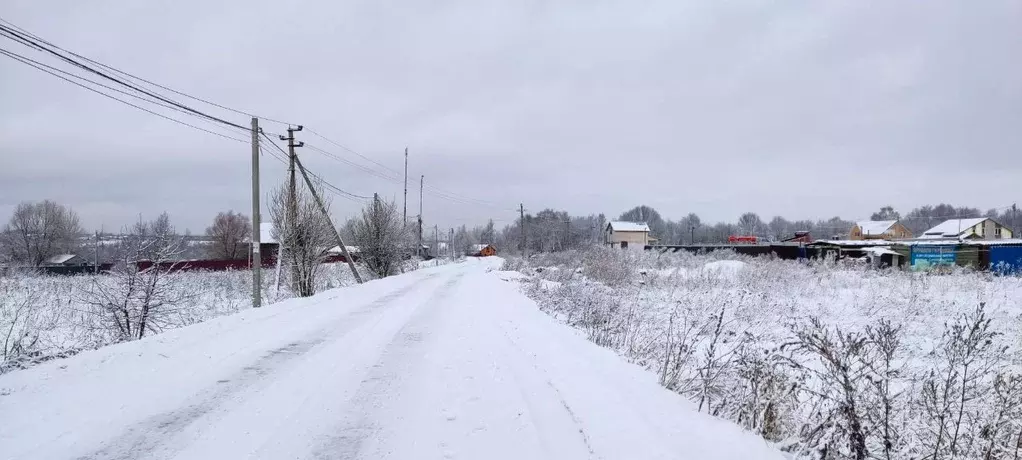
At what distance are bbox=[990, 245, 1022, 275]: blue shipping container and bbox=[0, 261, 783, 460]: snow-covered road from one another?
32.6 m

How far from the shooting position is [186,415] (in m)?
4.26

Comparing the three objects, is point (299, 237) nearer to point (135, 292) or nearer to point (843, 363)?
point (135, 292)

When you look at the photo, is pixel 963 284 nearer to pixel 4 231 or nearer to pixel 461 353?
pixel 461 353

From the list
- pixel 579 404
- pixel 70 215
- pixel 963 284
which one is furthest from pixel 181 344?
pixel 70 215

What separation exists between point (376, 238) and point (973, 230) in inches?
2894

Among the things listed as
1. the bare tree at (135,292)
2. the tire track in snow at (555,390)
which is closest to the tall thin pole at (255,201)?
the bare tree at (135,292)

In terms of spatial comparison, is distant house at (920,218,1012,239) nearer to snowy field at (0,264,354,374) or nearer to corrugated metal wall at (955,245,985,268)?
corrugated metal wall at (955,245,985,268)

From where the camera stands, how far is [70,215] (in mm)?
55062

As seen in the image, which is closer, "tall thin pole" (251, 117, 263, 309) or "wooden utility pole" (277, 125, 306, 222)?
"tall thin pole" (251, 117, 263, 309)

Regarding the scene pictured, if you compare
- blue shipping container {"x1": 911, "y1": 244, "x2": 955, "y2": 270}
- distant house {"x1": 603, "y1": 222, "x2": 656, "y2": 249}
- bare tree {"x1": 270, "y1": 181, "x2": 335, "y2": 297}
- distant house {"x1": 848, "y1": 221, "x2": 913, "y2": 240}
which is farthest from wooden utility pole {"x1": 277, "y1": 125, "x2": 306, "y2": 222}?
distant house {"x1": 848, "y1": 221, "x2": 913, "y2": 240}

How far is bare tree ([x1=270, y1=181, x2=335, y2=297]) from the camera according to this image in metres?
18.7

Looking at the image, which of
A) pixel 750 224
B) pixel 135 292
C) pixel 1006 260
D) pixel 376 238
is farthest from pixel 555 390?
pixel 750 224

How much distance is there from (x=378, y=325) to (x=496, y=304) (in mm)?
4335

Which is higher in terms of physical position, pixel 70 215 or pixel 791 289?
pixel 70 215
